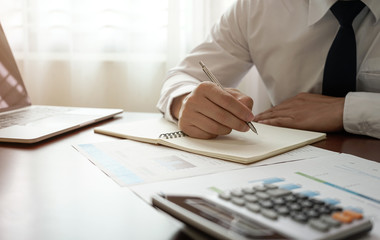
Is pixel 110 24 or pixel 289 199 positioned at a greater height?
pixel 110 24

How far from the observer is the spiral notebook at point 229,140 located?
63 cm

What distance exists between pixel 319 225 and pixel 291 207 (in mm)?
36

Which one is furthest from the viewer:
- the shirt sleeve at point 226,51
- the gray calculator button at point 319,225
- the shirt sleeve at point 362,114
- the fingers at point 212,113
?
the shirt sleeve at point 226,51

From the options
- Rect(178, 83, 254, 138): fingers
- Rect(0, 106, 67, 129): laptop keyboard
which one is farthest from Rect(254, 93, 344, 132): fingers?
Rect(0, 106, 67, 129): laptop keyboard

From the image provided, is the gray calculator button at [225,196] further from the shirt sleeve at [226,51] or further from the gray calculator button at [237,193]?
the shirt sleeve at [226,51]

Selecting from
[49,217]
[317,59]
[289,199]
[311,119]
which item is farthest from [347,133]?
[49,217]

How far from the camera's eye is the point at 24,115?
981mm

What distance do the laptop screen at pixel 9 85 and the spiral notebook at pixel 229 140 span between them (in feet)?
1.23

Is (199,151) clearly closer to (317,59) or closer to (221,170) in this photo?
(221,170)

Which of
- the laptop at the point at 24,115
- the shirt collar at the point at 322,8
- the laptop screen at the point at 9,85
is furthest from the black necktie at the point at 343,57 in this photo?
the laptop screen at the point at 9,85

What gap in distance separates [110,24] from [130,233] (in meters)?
1.64

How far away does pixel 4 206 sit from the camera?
0.43 meters

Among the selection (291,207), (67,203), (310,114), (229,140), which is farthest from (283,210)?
(310,114)

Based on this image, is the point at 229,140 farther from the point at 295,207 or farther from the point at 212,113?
the point at 295,207
